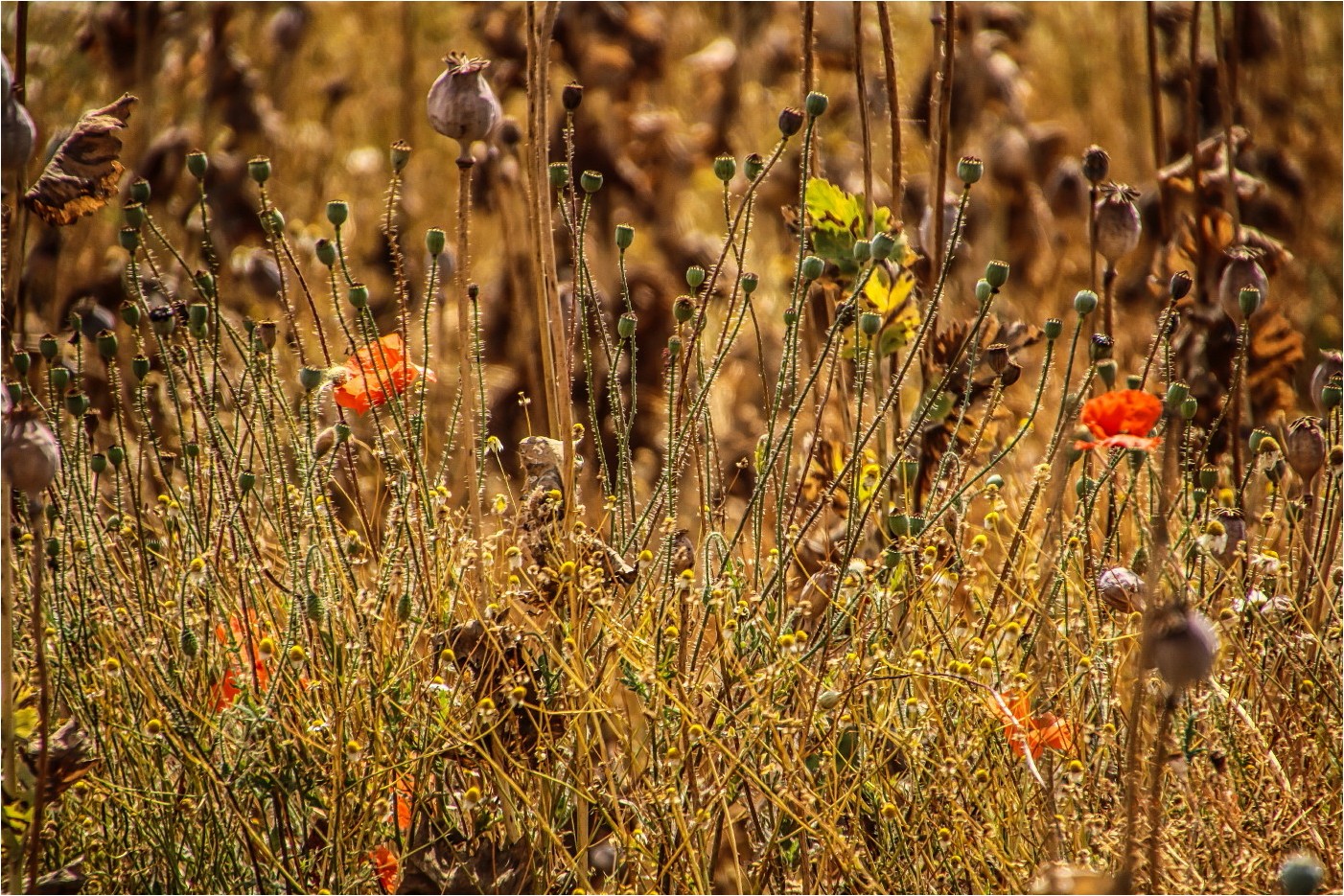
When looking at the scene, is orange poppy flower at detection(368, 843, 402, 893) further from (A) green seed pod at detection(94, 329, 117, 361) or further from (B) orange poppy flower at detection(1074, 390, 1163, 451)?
(B) orange poppy flower at detection(1074, 390, 1163, 451)

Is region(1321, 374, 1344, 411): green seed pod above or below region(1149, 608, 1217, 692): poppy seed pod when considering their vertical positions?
below

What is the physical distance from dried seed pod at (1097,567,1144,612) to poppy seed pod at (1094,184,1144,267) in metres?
0.40

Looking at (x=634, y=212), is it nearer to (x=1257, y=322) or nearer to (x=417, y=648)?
(x=1257, y=322)

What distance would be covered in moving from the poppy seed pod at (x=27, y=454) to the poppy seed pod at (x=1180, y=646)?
2.01 feet

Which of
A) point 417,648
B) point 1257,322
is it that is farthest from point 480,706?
point 1257,322

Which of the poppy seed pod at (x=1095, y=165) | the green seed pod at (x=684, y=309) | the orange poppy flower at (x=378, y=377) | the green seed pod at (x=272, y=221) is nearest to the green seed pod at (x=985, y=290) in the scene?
the green seed pod at (x=684, y=309)

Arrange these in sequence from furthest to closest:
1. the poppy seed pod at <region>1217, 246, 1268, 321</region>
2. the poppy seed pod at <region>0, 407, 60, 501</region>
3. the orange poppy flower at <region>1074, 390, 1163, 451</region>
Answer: the poppy seed pod at <region>1217, 246, 1268, 321</region>
the orange poppy flower at <region>1074, 390, 1163, 451</region>
the poppy seed pod at <region>0, 407, 60, 501</region>

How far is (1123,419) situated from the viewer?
3.20 feet

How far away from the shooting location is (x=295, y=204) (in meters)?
3.06

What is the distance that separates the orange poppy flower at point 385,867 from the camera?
3.36ft

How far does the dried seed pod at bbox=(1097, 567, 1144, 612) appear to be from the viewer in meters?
1.03

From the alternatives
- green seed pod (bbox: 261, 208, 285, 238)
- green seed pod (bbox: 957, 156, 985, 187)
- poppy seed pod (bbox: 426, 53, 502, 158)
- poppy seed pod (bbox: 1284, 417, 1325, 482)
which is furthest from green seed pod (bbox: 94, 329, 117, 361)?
poppy seed pod (bbox: 1284, 417, 1325, 482)

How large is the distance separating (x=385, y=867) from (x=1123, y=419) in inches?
24.8

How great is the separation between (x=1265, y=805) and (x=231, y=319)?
1.88 metres
